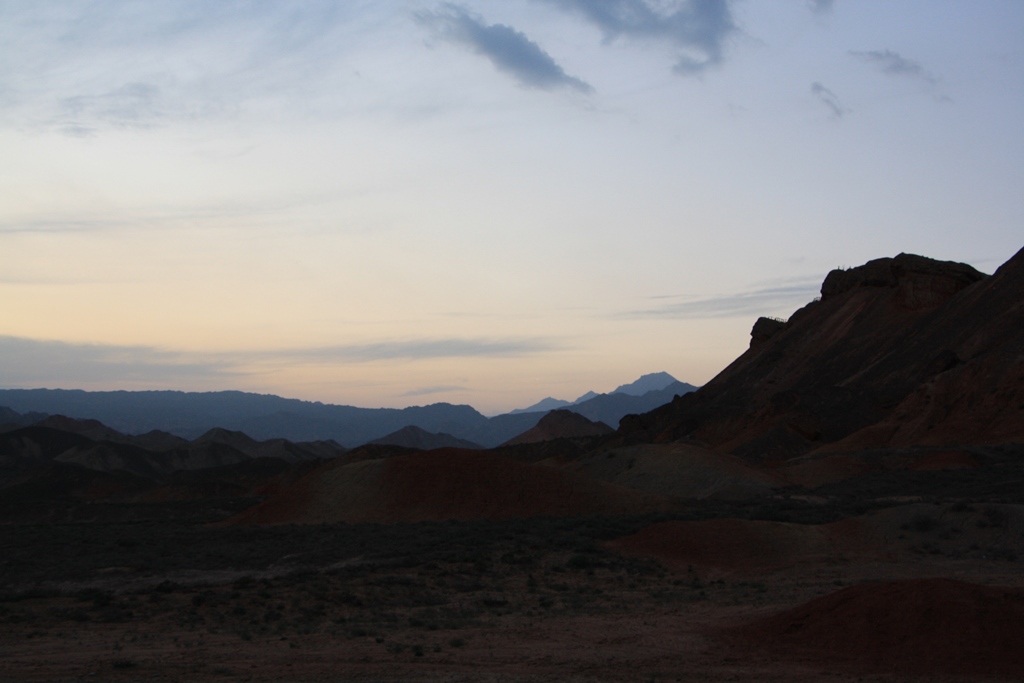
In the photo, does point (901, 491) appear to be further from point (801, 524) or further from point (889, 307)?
point (889, 307)

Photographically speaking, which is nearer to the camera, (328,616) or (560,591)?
(328,616)

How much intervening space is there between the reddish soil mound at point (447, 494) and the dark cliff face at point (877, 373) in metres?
23.6

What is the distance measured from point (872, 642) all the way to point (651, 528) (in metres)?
13.9

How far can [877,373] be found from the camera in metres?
65.4

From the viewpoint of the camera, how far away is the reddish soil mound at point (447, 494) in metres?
35.5

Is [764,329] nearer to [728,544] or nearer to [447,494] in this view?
[447,494]

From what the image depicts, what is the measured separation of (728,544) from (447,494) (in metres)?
15.3

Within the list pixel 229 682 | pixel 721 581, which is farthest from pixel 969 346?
pixel 229 682

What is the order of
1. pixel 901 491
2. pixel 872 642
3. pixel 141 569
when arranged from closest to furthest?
pixel 872 642
pixel 141 569
pixel 901 491

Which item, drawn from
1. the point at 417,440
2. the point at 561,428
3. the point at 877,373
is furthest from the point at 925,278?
the point at 417,440

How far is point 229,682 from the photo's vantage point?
10828 millimetres

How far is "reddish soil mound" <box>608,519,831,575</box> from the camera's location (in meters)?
22.6

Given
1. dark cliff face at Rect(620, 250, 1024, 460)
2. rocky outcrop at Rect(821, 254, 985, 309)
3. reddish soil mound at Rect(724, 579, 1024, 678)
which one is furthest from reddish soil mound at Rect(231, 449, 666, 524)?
rocky outcrop at Rect(821, 254, 985, 309)

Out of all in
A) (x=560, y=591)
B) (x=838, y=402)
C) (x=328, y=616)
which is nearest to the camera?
(x=328, y=616)
